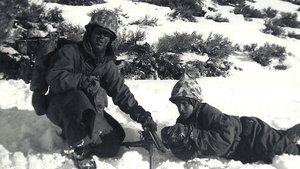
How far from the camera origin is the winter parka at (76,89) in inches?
115

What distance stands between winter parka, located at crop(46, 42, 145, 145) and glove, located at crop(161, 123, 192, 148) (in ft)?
0.99

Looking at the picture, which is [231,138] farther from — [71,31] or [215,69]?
[71,31]

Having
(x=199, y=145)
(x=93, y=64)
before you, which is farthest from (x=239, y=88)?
(x=93, y=64)

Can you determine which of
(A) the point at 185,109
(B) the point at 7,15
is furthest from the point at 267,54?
(A) the point at 185,109

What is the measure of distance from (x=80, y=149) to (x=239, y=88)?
133 inches

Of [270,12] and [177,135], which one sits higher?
[177,135]

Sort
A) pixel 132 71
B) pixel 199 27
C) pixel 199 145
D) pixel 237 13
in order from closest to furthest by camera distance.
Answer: pixel 199 145 → pixel 132 71 → pixel 199 27 → pixel 237 13

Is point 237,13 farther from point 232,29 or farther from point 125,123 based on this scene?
point 125,123

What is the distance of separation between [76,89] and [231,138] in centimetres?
138

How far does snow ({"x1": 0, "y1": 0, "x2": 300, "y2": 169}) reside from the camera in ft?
11.1

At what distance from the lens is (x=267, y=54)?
8117 millimetres

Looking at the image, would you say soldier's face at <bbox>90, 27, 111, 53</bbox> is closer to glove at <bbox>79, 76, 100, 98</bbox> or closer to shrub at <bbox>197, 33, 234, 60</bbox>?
glove at <bbox>79, 76, 100, 98</bbox>

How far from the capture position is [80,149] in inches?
124

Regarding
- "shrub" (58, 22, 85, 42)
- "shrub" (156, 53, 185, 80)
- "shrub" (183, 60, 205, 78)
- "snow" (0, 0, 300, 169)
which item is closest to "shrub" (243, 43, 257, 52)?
"snow" (0, 0, 300, 169)
